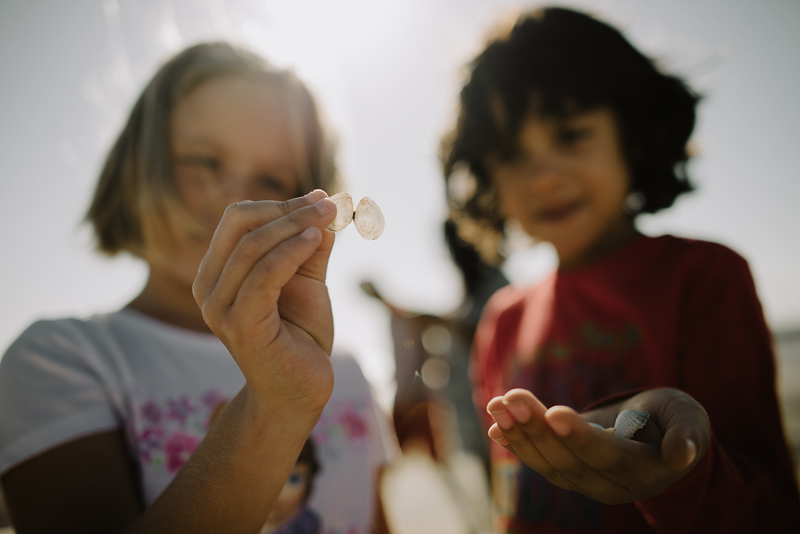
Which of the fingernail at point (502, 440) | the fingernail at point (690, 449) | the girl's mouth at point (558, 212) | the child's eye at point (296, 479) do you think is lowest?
the child's eye at point (296, 479)

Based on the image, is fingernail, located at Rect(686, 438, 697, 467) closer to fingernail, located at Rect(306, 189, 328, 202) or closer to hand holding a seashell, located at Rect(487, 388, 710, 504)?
hand holding a seashell, located at Rect(487, 388, 710, 504)

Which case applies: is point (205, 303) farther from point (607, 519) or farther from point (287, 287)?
point (607, 519)

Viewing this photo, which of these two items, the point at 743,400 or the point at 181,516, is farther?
the point at 743,400

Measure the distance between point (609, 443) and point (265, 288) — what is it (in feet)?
1.90

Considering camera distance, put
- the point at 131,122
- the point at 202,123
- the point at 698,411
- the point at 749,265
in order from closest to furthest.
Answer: the point at 698,411 → the point at 749,265 → the point at 202,123 → the point at 131,122

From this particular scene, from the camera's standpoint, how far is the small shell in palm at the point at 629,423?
649 mm

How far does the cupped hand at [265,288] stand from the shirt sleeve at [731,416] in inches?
29.2

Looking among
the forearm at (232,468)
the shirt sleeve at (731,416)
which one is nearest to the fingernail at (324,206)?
the forearm at (232,468)

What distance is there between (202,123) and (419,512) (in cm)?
489

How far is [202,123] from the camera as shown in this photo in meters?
1.47

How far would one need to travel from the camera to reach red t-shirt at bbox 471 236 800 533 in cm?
83

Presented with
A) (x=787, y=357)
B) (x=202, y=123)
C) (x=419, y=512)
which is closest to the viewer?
(x=202, y=123)

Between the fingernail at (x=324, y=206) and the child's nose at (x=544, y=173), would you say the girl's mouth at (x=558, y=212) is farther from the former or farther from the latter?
the fingernail at (x=324, y=206)

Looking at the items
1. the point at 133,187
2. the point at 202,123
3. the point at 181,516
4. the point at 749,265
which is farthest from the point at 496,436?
the point at 133,187
